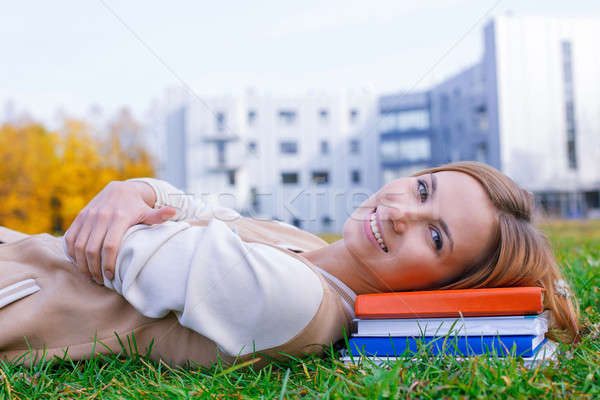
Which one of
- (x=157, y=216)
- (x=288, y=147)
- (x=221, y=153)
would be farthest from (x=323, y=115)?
(x=157, y=216)

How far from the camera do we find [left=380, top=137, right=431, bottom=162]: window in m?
36.7

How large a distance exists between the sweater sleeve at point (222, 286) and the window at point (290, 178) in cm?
3144

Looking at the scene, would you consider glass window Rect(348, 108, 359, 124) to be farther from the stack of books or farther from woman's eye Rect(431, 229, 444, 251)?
the stack of books

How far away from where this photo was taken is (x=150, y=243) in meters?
1.64

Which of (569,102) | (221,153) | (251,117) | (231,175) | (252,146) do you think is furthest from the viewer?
(231,175)

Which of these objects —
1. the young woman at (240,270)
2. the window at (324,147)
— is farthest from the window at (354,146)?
the young woman at (240,270)

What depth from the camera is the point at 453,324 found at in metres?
1.59

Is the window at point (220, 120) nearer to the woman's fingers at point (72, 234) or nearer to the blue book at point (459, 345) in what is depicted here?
the woman's fingers at point (72, 234)

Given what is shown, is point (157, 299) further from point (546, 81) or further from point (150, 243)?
point (546, 81)

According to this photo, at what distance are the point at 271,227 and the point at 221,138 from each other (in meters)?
38.2

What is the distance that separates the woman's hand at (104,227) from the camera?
5.49 feet

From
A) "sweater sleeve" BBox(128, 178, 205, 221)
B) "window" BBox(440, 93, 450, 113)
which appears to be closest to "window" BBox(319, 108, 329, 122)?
"window" BBox(440, 93, 450, 113)

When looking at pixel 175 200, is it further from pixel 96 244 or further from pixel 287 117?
pixel 287 117

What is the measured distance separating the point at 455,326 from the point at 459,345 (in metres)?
0.09
